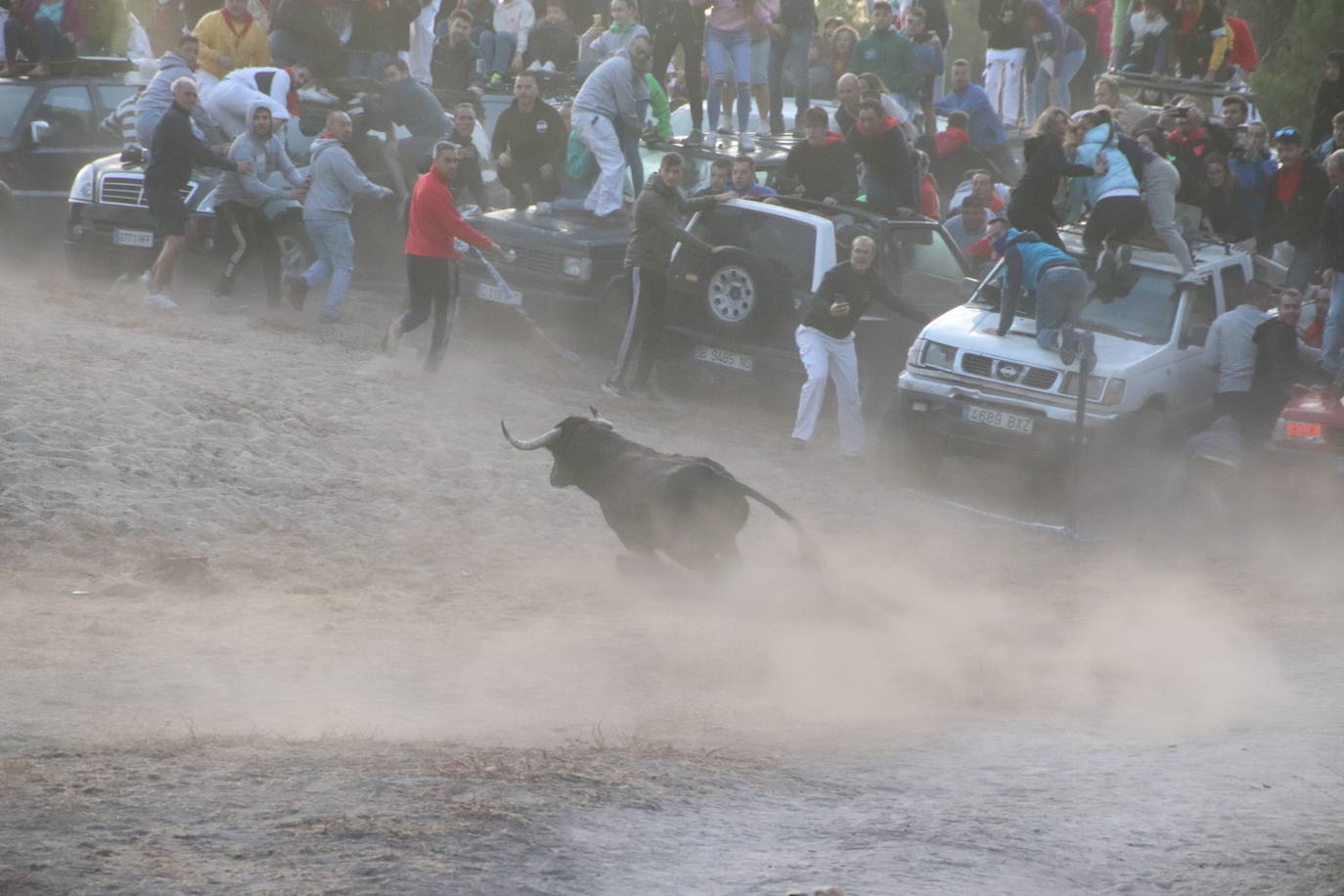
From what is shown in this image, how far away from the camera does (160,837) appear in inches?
207

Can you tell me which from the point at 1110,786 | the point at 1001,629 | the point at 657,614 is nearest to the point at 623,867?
the point at 1110,786

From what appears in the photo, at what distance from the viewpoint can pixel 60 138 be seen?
1752 centimetres

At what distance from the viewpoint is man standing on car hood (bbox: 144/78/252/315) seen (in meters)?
15.1

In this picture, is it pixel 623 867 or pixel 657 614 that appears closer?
pixel 623 867

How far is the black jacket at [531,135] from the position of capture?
1731cm

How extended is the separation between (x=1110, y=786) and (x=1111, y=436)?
6269 millimetres

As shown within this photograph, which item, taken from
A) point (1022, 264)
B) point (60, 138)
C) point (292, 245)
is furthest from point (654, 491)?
point (60, 138)

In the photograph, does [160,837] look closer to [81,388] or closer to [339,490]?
[339,490]

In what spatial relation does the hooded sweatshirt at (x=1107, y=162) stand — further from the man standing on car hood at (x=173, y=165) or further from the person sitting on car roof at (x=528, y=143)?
the man standing on car hood at (x=173, y=165)

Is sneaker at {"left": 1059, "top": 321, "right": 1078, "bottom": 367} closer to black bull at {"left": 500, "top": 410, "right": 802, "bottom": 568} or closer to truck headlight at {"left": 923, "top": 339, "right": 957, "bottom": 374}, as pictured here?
truck headlight at {"left": 923, "top": 339, "right": 957, "bottom": 374}

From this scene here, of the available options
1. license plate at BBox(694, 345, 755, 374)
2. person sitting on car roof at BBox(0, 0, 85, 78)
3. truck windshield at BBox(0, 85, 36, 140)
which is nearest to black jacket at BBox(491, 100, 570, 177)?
license plate at BBox(694, 345, 755, 374)

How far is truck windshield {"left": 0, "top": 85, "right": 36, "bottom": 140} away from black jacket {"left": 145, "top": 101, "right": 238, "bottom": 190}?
2.72 m

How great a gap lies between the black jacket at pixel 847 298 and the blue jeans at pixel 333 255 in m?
4.78

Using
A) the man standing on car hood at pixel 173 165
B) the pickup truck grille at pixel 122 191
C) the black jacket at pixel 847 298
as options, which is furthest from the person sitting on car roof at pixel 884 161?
the pickup truck grille at pixel 122 191
